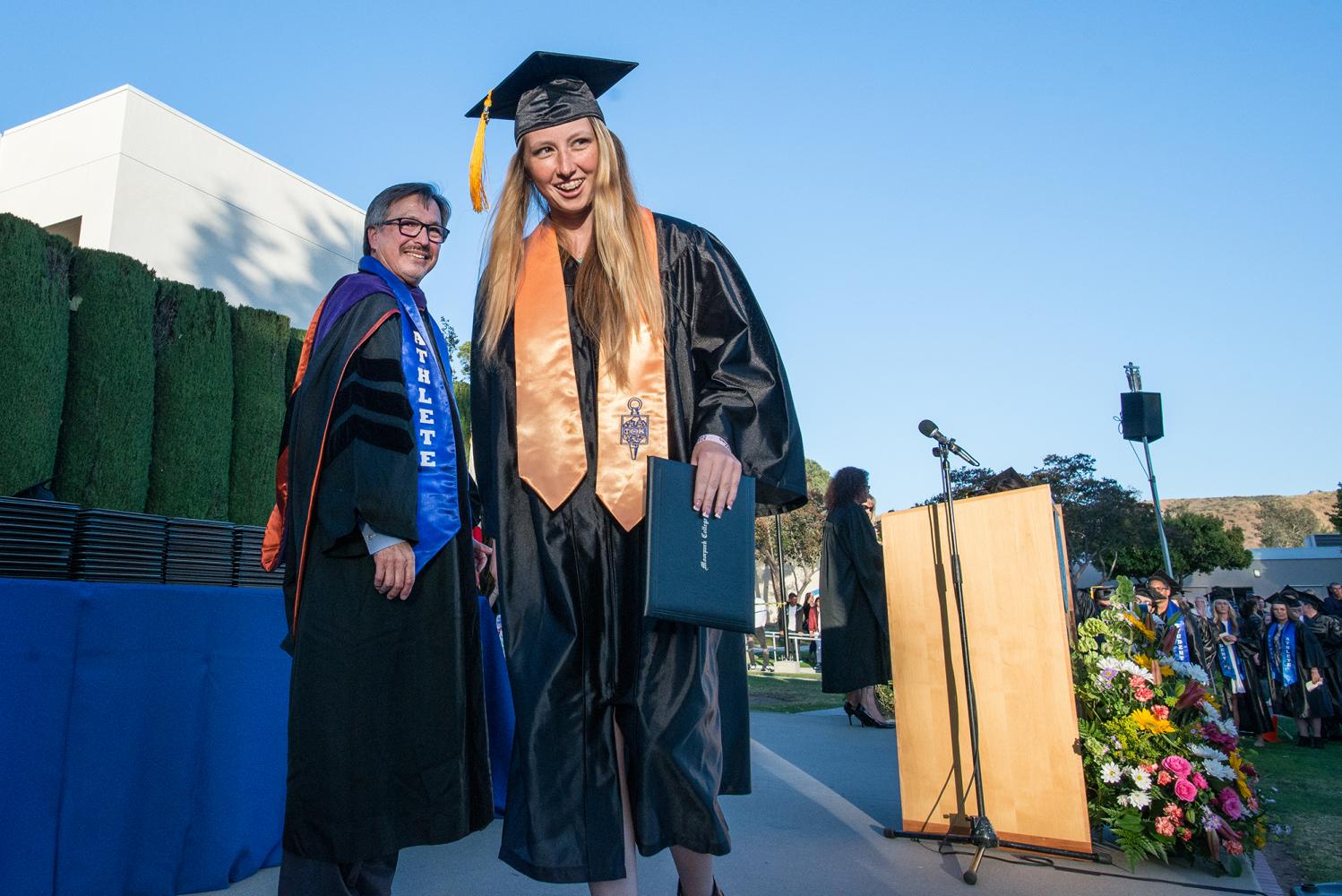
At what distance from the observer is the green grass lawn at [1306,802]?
3.37 metres

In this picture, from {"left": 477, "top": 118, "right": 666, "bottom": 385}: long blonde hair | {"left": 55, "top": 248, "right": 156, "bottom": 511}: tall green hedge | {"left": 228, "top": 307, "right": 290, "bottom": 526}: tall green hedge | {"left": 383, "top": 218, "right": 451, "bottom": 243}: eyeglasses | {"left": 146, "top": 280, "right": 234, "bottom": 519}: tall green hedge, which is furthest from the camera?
{"left": 228, "top": 307, "right": 290, "bottom": 526}: tall green hedge

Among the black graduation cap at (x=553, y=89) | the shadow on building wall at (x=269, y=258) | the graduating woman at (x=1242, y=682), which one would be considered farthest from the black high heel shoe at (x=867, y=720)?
the shadow on building wall at (x=269, y=258)

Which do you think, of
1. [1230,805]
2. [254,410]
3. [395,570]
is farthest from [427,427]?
[254,410]

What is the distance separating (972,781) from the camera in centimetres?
331

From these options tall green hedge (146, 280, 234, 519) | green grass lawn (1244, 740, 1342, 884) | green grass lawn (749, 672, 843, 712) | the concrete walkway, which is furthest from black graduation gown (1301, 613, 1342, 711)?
tall green hedge (146, 280, 234, 519)

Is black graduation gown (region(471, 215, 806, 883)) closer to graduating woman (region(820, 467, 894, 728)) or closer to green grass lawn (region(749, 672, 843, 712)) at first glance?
graduating woman (region(820, 467, 894, 728))

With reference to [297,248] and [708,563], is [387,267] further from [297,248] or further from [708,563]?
[297,248]

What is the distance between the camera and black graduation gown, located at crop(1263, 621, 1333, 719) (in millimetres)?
8469

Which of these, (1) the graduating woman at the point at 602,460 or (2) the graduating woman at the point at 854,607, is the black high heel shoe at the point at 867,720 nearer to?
(2) the graduating woman at the point at 854,607

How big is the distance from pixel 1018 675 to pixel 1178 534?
4434cm

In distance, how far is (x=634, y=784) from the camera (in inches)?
63.7

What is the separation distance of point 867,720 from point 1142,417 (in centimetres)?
1812

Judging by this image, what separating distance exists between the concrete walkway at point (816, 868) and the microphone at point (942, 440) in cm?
152

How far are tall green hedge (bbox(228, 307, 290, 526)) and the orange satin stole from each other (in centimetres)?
477
